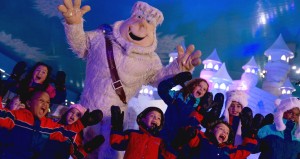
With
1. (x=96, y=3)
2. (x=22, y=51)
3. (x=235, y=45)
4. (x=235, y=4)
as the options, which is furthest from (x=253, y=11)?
(x=22, y=51)

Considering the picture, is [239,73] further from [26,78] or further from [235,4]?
[26,78]

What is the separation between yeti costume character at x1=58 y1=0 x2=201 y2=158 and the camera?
274 cm

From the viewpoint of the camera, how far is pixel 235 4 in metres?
6.93

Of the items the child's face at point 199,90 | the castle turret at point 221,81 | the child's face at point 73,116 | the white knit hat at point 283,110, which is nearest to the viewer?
the child's face at point 73,116

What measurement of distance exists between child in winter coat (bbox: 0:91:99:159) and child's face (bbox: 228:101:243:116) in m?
1.59

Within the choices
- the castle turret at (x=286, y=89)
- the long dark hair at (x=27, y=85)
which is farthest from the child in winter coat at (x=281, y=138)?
the castle turret at (x=286, y=89)

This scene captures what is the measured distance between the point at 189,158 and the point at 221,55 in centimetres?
730

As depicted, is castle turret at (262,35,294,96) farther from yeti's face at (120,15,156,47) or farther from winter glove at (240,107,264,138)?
yeti's face at (120,15,156,47)

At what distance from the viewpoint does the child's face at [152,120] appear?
8.75 feet

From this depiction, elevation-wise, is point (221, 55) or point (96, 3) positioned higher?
point (96, 3)

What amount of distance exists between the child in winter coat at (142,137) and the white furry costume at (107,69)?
6.4 inches

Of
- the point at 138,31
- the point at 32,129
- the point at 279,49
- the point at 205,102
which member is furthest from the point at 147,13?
the point at 279,49

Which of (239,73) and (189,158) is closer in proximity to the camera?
(189,158)

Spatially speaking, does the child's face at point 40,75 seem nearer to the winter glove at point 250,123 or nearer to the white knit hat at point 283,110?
the winter glove at point 250,123
